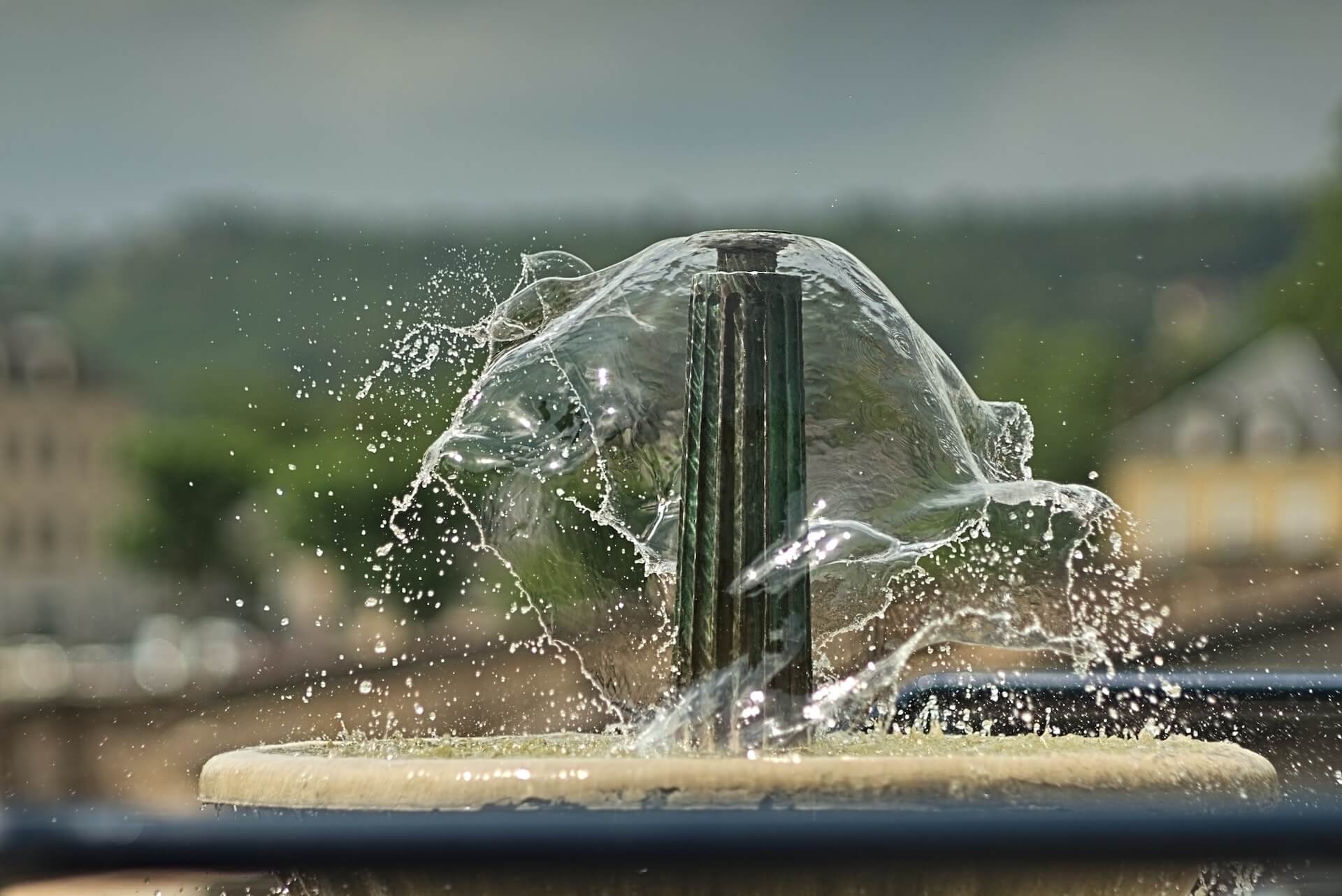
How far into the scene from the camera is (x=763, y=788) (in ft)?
7.48

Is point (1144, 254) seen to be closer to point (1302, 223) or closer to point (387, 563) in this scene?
point (1302, 223)

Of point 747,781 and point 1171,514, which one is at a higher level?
point 747,781

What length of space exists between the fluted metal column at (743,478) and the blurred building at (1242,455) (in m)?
70.0

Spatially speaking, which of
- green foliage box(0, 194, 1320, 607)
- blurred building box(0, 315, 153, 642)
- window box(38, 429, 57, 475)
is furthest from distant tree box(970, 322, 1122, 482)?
window box(38, 429, 57, 475)

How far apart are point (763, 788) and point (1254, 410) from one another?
79.5m

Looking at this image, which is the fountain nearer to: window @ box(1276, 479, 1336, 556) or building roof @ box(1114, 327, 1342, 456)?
building roof @ box(1114, 327, 1342, 456)

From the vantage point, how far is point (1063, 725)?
4.16 metres

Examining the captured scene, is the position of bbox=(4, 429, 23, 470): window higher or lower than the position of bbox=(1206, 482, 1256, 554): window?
higher

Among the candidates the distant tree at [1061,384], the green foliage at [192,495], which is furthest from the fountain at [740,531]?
the green foliage at [192,495]

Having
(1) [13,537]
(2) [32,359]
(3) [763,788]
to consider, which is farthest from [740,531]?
(1) [13,537]

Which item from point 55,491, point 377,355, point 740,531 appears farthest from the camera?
point 55,491

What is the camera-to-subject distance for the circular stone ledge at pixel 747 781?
2.30m

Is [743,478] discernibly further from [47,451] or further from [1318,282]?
[47,451]

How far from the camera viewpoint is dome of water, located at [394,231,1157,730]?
12.1ft
